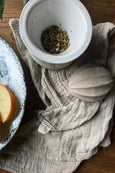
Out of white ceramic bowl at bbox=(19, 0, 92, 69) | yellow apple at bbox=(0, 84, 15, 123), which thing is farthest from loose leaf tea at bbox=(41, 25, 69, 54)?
yellow apple at bbox=(0, 84, 15, 123)

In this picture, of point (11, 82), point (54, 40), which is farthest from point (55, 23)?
point (11, 82)

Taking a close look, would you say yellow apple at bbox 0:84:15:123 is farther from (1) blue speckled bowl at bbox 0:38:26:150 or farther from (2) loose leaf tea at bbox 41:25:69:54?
(2) loose leaf tea at bbox 41:25:69:54

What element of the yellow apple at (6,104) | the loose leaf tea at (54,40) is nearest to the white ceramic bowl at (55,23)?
the loose leaf tea at (54,40)

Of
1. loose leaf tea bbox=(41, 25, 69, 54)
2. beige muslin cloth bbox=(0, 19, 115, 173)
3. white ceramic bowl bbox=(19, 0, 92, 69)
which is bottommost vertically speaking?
beige muslin cloth bbox=(0, 19, 115, 173)

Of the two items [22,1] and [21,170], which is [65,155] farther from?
[22,1]

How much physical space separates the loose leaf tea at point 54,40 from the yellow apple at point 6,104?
15cm

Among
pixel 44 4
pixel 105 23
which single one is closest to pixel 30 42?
pixel 44 4

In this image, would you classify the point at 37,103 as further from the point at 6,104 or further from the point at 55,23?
the point at 55,23

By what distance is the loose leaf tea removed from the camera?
595 mm

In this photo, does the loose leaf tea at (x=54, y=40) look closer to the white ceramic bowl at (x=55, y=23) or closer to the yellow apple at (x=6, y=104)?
the white ceramic bowl at (x=55, y=23)

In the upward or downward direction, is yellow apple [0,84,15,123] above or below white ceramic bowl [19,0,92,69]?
below

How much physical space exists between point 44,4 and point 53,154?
395 millimetres

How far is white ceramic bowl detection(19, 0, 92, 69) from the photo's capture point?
0.52m

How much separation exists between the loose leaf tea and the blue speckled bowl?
91 mm
